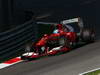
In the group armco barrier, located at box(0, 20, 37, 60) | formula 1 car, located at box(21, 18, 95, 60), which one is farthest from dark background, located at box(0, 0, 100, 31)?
formula 1 car, located at box(21, 18, 95, 60)

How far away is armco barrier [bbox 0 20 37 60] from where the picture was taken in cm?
1253

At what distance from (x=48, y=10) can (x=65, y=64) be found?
8.26 meters

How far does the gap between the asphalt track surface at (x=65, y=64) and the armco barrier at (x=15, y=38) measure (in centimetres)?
128

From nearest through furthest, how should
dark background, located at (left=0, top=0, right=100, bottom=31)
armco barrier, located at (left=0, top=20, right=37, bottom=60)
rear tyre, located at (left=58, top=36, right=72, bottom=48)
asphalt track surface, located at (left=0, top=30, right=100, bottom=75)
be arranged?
asphalt track surface, located at (left=0, top=30, right=100, bottom=75)
rear tyre, located at (left=58, top=36, right=72, bottom=48)
armco barrier, located at (left=0, top=20, right=37, bottom=60)
dark background, located at (left=0, top=0, right=100, bottom=31)

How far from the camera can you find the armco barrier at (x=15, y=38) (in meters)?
12.5

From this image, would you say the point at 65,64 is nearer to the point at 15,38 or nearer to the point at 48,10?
the point at 15,38

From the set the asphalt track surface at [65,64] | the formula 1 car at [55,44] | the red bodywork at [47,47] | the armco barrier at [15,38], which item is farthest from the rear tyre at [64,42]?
the armco barrier at [15,38]

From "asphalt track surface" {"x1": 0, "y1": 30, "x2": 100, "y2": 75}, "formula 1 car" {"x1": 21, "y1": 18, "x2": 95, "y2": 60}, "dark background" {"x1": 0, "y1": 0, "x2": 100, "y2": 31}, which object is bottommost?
"asphalt track surface" {"x1": 0, "y1": 30, "x2": 100, "y2": 75}

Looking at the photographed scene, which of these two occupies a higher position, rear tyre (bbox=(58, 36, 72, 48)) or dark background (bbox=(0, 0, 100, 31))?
dark background (bbox=(0, 0, 100, 31))

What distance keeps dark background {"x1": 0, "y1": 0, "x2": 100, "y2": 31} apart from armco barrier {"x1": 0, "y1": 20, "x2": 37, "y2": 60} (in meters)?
2.45

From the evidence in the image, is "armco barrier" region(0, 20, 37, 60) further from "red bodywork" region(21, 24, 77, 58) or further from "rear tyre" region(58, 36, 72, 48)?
"rear tyre" region(58, 36, 72, 48)

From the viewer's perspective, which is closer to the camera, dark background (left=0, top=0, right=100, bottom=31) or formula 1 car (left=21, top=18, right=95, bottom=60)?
formula 1 car (left=21, top=18, right=95, bottom=60)

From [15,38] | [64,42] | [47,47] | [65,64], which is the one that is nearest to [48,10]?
[15,38]

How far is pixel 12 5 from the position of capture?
16500 mm
